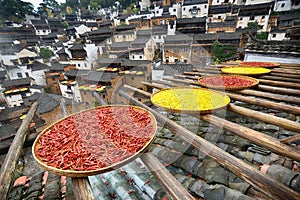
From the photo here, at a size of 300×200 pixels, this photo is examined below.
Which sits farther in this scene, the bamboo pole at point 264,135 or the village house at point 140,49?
the village house at point 140,49

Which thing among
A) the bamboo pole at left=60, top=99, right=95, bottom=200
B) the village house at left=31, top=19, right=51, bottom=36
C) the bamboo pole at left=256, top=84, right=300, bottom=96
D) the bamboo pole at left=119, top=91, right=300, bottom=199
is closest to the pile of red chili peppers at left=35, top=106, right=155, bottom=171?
the bamboo pole at left=60, top=99, right=95, bottom=200

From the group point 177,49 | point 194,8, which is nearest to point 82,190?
point 177,49

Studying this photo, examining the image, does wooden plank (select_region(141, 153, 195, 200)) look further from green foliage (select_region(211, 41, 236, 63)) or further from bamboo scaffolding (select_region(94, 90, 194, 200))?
green foliage (select_region(211, 41, 236, 63))

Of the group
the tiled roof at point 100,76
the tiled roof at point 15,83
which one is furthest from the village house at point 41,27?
the tiled roof at point 100,76

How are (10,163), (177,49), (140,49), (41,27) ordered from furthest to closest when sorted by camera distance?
(41,27) < (177,49) < (140,49) < (10,163)

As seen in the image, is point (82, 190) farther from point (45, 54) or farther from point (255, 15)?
point (45, 54)

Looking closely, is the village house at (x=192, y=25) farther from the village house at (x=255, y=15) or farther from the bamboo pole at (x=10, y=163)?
the bamboo pole at (x=10, y=163)
